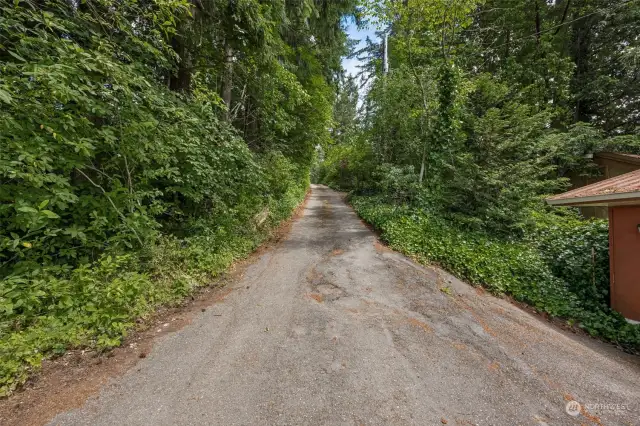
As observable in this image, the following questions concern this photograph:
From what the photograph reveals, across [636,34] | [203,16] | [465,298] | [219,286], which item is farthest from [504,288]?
[636,34]

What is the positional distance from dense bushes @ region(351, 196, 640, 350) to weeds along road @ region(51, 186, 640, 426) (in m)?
0.51

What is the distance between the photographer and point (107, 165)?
139 inches

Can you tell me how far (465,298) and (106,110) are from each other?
18.9 feet

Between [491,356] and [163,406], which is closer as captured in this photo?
[163,406]

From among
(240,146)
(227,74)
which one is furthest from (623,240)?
(227,74)

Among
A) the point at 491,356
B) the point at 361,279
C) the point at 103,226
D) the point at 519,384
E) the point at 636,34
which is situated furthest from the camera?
the point at 636,34

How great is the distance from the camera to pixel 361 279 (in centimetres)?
462

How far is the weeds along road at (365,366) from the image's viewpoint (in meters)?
2.01

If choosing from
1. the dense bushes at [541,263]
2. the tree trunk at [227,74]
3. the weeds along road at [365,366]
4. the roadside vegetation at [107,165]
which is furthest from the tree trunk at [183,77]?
the dense bushes at [541,263]

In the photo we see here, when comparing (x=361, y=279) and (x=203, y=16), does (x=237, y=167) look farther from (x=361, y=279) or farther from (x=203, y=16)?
(x=361, y=279)

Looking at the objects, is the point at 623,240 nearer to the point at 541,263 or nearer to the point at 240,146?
the point at 541,263

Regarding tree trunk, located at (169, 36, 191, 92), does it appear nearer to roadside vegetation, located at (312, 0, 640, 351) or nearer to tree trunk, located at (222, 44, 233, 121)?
tree trunk, located at (222, 44, 233, 121)

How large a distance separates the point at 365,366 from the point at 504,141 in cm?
762

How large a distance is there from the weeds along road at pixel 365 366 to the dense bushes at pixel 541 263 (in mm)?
514
